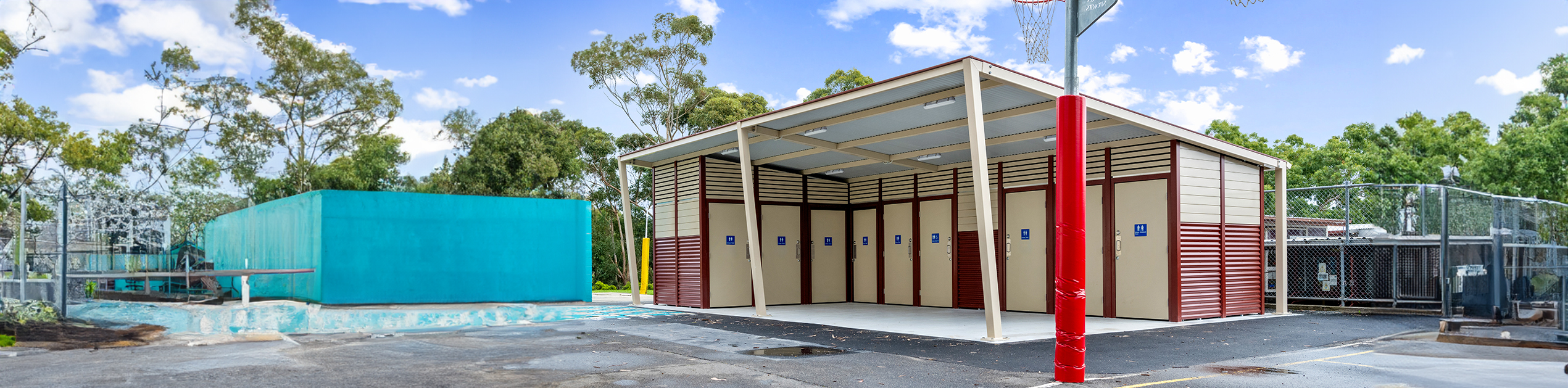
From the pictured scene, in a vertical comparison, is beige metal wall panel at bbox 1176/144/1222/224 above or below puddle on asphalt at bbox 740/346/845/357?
above

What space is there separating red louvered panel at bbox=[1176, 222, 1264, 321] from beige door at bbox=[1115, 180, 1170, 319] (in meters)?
0.24

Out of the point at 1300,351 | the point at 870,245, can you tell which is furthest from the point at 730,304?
the point at 1300,351

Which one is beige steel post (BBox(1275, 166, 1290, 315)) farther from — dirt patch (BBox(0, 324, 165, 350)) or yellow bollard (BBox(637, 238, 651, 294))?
dirt patch (BBox(0, 324, 165, 350))

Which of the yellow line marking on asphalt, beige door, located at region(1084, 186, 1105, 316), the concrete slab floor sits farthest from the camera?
beige door, located at region(1084, 186, 1105, 316)

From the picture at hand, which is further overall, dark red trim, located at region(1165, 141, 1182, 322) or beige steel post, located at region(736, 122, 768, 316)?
beige steel post, located at region(736, 122, 768, 316)

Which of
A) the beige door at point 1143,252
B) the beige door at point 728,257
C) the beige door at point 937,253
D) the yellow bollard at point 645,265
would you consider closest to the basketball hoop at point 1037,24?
the beige door at point 1143,252

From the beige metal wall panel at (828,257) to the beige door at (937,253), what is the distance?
6.08 ft

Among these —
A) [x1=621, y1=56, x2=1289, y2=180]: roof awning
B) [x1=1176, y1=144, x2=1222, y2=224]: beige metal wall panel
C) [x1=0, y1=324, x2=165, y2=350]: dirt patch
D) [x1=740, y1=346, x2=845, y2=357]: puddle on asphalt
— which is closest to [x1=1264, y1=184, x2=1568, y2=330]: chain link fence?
[x1=1176, y1=144, x2=1222, y2=224]: beige metal wall panel

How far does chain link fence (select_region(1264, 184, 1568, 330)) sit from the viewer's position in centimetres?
932

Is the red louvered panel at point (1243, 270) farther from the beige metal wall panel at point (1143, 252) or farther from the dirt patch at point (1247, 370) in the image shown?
the dirt patch at point (1247, 370)

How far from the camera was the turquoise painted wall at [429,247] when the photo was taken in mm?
15484

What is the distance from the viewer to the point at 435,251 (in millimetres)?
16344

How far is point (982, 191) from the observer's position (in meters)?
8.59

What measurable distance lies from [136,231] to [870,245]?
17.4 meters
